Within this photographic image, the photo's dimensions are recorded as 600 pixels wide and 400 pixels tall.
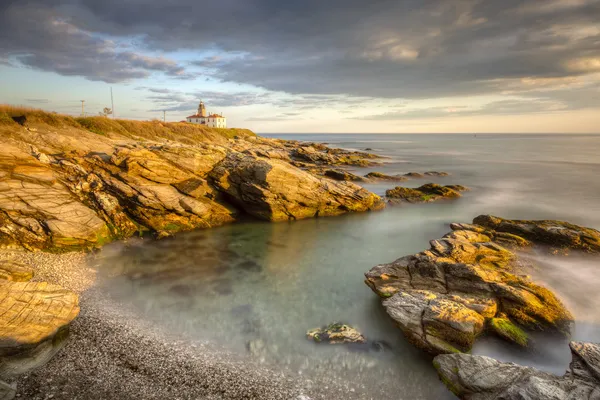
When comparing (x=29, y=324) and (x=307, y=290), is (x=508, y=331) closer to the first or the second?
(x=307, y=290)

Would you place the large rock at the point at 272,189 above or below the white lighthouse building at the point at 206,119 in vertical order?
below

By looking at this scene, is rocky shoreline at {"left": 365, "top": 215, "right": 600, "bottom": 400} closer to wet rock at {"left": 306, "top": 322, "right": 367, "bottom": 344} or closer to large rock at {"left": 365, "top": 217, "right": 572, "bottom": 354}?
large rock at {"left": 365, "top": 217, "right": 572, "bottom": 354}

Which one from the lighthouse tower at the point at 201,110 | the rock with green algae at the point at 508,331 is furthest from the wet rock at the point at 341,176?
the lighthouse tower at the point at 201,110

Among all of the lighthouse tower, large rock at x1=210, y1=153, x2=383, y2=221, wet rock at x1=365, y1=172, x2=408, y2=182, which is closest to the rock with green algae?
large rock at x1=210, y1=153, x2=383, y2=221

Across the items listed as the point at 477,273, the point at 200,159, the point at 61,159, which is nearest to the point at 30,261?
the point at 61,159

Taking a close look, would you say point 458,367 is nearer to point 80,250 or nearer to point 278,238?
point 278,238

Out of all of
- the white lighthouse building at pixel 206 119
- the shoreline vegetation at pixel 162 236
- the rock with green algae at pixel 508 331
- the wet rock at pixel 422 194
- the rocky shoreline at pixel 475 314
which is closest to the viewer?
the rocky shoreline at pixel 475 314

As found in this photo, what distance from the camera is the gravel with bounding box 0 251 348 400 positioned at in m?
9.18

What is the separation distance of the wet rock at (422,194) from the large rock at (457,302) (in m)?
19.3

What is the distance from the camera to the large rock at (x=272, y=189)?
26.3m

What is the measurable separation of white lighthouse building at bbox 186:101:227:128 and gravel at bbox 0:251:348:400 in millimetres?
Result: 120068

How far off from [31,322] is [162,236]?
39.2 ft

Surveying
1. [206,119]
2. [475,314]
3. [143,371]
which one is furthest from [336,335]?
[206,119]

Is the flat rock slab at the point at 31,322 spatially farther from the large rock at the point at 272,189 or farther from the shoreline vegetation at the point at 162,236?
the large rock at the point at 272,189
